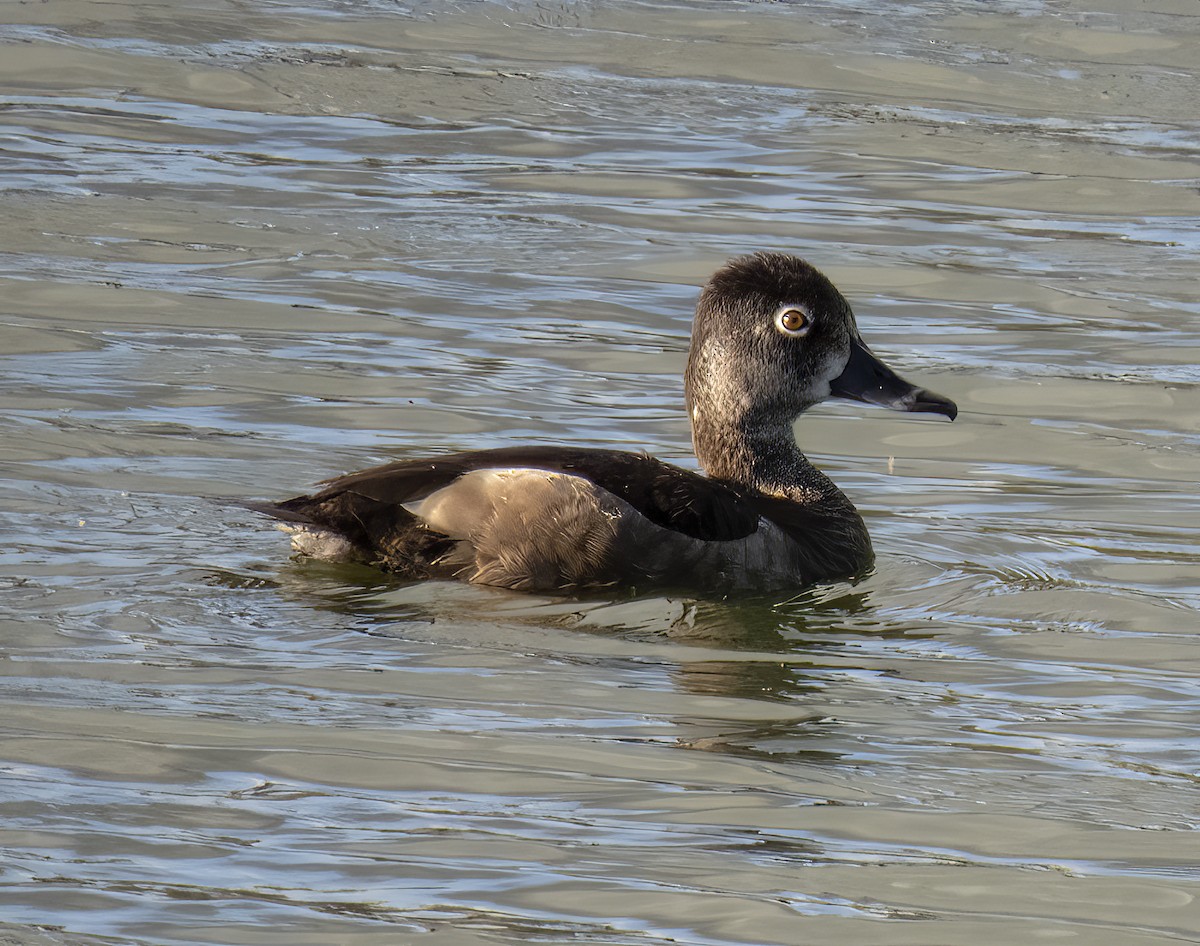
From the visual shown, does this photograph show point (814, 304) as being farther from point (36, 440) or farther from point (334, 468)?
point (36, 440)

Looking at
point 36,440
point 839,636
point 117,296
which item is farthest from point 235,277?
point 839,636

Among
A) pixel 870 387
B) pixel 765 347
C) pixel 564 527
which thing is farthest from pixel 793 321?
pixel 564 527

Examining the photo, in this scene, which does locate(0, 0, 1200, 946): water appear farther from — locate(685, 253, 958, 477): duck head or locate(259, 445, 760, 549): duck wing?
locate(685, 253, 958, 477): duck head

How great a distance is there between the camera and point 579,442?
909 centimetres

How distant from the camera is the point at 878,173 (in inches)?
544

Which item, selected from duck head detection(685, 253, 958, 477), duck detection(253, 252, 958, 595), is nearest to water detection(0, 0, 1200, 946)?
duck detection(253, 252, 958, 595)

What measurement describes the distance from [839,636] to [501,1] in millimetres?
10687

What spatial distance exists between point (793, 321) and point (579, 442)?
1428mm

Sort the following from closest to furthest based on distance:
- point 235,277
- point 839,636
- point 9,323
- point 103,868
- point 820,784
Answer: point 103,868 → point 820,784 → point 839,636 → point 9,323 → point 235,277

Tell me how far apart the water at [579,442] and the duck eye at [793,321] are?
842 mm

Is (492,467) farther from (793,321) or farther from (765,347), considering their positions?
(793,321)

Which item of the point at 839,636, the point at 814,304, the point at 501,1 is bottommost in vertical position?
the point at 839,636

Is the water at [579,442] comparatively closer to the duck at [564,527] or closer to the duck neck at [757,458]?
the duck at [564,527]

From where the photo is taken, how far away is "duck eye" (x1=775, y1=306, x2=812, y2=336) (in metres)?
7.92
